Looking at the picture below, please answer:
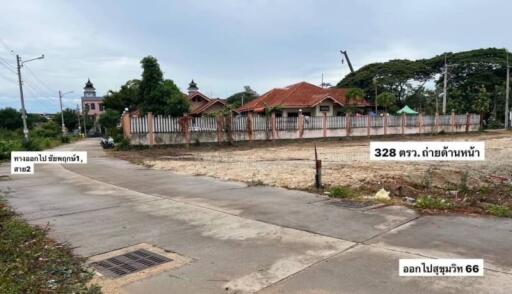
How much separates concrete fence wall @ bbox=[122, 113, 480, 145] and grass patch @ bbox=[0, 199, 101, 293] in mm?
17571

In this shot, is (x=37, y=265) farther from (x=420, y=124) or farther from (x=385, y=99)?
(x=385, y=99)

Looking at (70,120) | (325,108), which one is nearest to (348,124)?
(325,108)

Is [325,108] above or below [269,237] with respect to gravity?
above

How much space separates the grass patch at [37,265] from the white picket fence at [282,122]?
17720 millimetres

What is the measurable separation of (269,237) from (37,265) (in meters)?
2.68

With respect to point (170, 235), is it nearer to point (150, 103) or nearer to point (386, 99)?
point (150, 103)

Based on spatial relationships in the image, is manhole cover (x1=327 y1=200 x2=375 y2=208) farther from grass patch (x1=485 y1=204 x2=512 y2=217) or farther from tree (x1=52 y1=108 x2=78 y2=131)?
tree (x1=52 y1=108 x2=78 y2=131)

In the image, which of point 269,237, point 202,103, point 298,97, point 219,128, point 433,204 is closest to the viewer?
point 269,237

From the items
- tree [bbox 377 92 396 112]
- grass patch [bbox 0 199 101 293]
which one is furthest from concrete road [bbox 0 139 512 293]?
tree [bbox 377 92 396 112]

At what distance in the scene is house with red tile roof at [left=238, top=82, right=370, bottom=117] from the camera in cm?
3962

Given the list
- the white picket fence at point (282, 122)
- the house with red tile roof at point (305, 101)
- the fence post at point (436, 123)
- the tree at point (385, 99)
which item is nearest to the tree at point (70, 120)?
the house with red tile roof at point (305, 101)

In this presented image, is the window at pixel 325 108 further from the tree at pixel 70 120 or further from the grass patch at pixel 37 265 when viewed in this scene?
the tree at pixel 70 120

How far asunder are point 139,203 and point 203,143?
17087mm

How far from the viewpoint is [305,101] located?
133 feet
